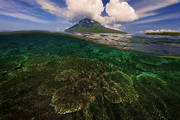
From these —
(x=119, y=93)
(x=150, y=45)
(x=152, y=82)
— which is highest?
(x=150, y=45)

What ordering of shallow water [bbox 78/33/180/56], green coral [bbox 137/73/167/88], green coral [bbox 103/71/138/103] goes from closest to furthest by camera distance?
green coral [bbox 103/71/138/103], green coral [bbox 137/73/167/88], shallow water [bbox 78/33/180/56]

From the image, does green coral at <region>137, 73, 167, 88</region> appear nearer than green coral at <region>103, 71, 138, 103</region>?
No

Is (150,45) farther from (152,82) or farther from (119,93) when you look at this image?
(119,93)

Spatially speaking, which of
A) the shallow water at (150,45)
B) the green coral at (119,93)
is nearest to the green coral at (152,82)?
the green coral at (119,93)

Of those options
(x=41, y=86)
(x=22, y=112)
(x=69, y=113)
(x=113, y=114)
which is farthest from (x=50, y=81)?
(x=113, y=114)

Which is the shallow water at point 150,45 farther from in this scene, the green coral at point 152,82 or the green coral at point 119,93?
the green coral at point 119,93

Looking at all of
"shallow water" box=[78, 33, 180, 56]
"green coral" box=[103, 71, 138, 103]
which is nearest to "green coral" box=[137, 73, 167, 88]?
"green coral" box=[103, 71, 138, 103]

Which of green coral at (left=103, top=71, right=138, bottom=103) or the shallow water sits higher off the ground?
the shallow water

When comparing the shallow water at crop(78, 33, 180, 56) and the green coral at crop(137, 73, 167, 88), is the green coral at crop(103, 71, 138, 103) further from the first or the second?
the shallow water at crop(78, 33, 180, 56)

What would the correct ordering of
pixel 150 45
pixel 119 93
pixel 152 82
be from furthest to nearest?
1. pixel 150 45
2. pixel 152 82
3. pixel 119 93

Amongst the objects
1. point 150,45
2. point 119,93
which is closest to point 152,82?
point 119,93

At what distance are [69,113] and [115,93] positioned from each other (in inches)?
95.8

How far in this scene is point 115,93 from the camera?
358 cm

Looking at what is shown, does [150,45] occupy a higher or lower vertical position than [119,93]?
higher
